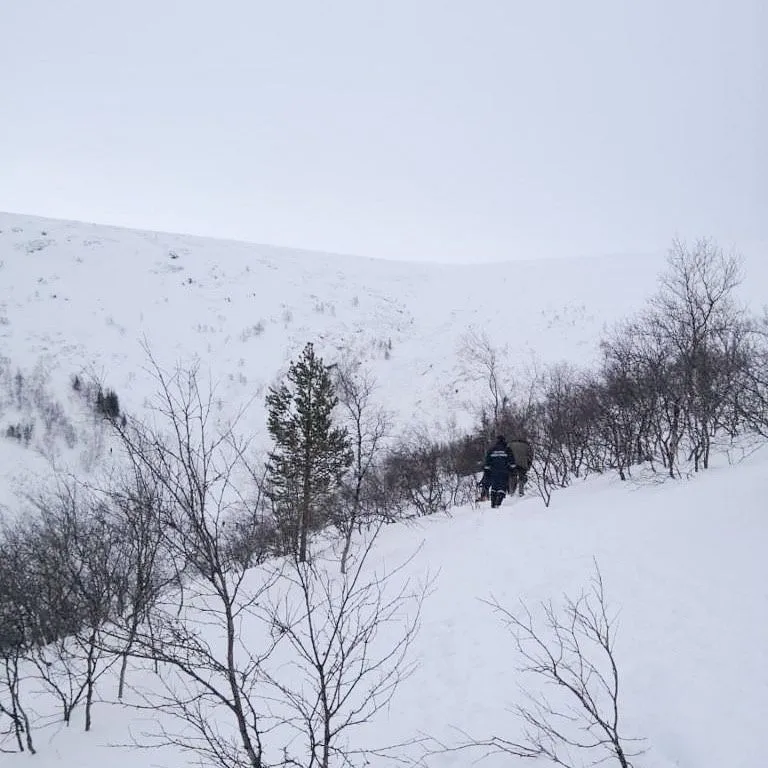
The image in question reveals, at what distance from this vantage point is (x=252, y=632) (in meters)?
9.99

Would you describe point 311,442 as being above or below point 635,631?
above

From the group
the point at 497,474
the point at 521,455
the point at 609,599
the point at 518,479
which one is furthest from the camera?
the point at 521,455

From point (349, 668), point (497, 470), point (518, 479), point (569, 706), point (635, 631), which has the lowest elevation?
point (349, 668)

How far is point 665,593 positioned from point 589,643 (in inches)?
58.8

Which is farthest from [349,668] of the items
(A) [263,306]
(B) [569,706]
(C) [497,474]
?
(A) [263,306]

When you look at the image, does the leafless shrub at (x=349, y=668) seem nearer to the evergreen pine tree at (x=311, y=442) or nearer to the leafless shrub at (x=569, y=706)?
the leafless shrub at (x=569, y=706)

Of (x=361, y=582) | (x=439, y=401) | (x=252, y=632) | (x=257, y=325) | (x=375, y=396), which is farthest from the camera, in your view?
(x=257, y=325)

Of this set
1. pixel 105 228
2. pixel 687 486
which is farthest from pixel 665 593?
pixel 105 228

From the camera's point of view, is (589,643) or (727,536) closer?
(589,643)

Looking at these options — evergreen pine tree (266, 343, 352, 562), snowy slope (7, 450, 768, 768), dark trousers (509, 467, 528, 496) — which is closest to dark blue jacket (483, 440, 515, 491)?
dark trousers (509, 467, 528, 496)

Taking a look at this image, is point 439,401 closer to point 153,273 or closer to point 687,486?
point 687,486

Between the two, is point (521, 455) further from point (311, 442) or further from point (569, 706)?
point (569, 706)

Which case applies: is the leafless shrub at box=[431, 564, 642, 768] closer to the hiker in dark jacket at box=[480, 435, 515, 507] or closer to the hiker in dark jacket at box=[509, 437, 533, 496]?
the hiker in dark jacket at box=[480, 435, 515, 507]

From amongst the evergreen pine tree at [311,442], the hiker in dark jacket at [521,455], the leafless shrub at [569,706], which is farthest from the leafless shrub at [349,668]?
the hiker in dark jacket at [521,455]
